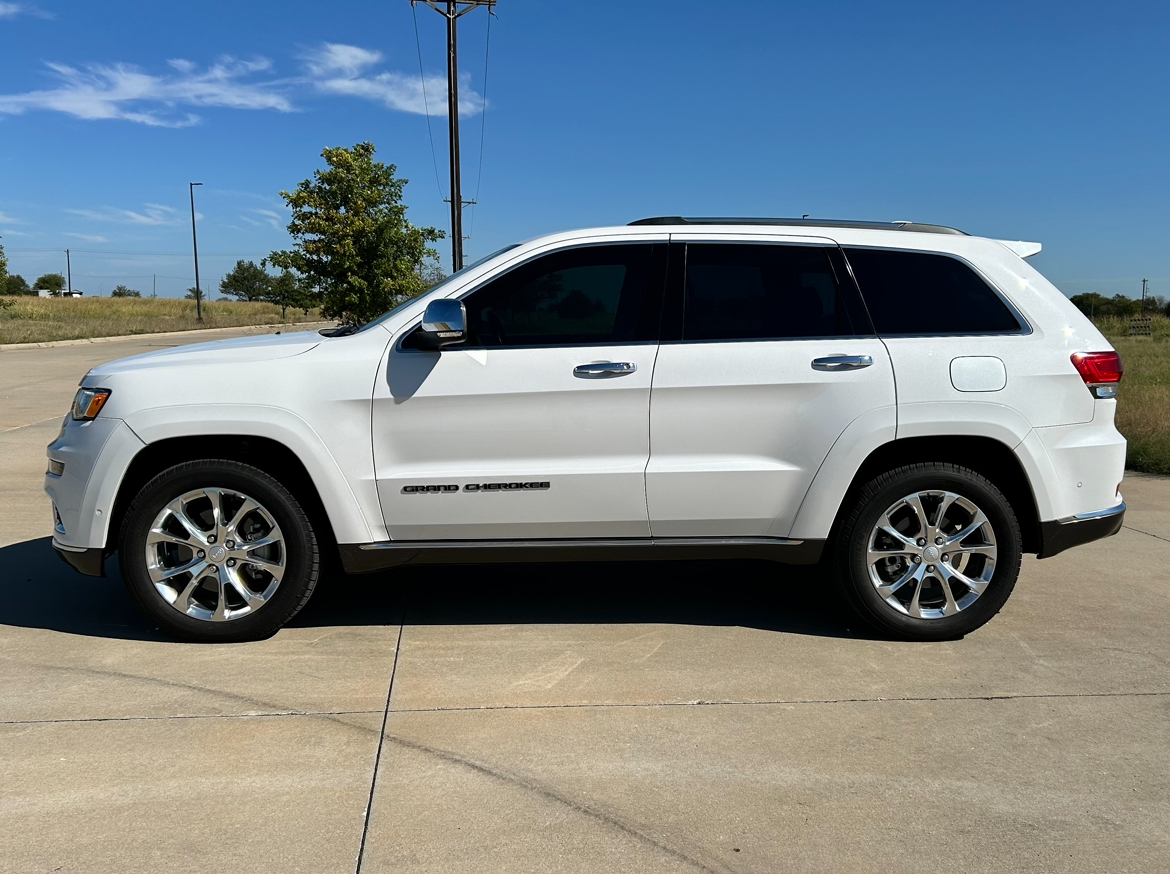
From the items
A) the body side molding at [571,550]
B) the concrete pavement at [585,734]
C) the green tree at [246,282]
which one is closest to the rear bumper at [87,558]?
the concrete pavement at [585,734]

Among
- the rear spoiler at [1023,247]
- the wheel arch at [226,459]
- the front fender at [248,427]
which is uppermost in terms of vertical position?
the rear spoiler at [1023,247]

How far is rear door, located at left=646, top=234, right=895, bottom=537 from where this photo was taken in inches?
169

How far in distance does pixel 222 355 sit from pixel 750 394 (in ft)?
7.92

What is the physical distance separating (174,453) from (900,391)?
3.30m

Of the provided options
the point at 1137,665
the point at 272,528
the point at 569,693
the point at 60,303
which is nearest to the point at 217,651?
the point at 272,528

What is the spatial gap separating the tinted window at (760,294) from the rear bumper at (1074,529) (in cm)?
132

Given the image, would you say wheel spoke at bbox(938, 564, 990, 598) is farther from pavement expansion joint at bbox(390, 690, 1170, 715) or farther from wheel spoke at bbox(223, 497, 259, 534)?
wheel spoke at bbox(223, 497, 259, 534)

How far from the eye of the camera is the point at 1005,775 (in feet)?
10.6

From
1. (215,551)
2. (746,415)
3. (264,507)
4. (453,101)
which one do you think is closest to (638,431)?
(746,415)

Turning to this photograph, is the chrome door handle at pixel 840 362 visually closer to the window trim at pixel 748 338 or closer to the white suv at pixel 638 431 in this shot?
the white suv at pixel 638 431

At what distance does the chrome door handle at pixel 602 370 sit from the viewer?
4.26m

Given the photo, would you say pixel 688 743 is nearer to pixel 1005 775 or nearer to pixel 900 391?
pixel 1005 775

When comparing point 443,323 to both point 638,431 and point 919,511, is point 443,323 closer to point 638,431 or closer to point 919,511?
point 638,431

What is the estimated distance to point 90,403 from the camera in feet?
14.3
